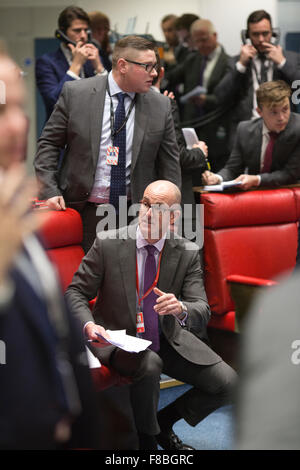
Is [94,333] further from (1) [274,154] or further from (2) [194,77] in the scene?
(2) [194,77]

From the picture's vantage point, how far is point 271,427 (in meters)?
0.69

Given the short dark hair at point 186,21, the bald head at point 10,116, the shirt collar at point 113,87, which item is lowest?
the shirt collar at point 113,87

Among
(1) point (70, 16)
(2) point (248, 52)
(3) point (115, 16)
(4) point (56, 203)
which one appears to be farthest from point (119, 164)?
(3) point (115, 16)

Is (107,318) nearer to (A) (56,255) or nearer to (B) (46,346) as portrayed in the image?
(A) (56,255)

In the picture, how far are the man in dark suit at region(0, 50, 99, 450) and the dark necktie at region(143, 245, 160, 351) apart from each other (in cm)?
170

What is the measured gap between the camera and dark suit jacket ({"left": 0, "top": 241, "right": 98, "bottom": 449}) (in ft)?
2.93

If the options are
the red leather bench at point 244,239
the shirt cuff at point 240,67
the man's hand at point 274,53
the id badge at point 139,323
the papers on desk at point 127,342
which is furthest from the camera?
the shirt cuff at point 240,67

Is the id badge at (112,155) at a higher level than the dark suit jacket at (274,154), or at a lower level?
higher

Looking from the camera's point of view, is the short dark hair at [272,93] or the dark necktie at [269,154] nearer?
the short dark hair at [272,93]

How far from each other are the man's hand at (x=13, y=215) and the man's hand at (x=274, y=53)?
12.2 feet

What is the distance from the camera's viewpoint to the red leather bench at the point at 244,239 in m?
3.54

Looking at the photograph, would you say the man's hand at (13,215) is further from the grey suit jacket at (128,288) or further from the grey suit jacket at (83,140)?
the grey suit jacket at (83,140)

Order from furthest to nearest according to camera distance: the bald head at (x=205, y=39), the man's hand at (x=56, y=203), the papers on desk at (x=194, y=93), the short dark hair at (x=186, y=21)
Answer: the short dark hair at (x=186, y=21)
the bald head at (x=205, y=39)
the papers on desk at (x=194, y=93)
the man's hand at (x=56, y=203)

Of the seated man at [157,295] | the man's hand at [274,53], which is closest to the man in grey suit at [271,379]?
the seated man at [157,295]
